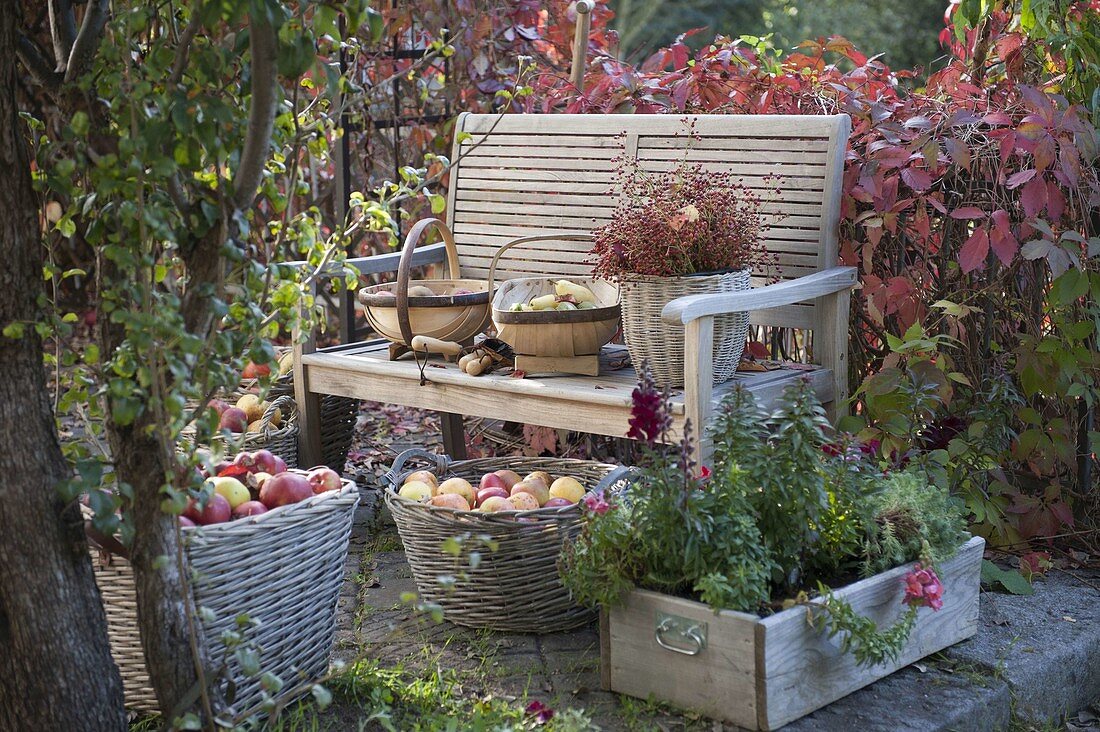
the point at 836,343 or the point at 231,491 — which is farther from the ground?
the point at 836,343

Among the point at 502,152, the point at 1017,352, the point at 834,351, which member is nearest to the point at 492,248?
the point at 502,152

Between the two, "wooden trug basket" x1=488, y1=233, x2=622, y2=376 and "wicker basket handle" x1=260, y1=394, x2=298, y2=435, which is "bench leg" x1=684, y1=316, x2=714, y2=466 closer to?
"wooden trug basket" x1=488, y1=233, x2=622, y2=376

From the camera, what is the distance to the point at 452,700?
241 cm

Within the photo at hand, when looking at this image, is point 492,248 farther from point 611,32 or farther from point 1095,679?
point 1095,679

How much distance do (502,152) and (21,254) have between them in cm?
208

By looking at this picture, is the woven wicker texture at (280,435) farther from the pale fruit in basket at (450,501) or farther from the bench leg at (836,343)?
the bench leg at (836,343)

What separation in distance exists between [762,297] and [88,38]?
4.94 ft

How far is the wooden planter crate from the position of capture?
2174 mm

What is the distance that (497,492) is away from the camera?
108 inches

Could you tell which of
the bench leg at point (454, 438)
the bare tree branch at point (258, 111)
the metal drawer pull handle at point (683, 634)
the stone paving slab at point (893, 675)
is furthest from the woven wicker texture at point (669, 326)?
the bare tree branch at point (258, 111)

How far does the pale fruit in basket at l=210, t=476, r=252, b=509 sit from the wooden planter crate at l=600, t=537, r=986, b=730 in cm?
73

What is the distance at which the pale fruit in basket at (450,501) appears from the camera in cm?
268

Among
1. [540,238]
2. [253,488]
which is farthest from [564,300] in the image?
[253,488]

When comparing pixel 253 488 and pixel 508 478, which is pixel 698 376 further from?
pixel 253 488
